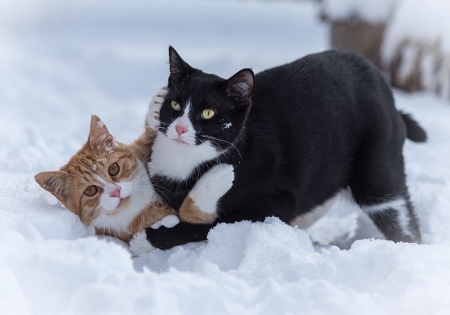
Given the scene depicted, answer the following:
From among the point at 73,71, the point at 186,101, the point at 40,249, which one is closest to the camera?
the point at 40,249

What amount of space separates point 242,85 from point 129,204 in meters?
0.73

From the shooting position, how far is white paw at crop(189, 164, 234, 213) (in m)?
2.09

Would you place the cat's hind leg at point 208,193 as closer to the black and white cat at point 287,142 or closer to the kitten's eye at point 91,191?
the black and white cat at point 287,142

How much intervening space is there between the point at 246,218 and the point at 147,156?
601 mm

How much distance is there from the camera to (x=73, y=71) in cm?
602

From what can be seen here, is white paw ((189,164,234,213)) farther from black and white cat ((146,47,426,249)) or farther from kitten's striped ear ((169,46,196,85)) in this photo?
kitten's striped ear ((169,46,196,85))

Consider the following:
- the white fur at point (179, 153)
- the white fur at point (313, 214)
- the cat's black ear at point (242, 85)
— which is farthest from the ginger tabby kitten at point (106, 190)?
the white fur at point (313, 214)

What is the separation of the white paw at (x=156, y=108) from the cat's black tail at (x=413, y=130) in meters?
1.41

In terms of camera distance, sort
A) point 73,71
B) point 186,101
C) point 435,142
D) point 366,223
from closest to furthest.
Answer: point 186,101 < point 366,223 < point 435,142 < point 73,71

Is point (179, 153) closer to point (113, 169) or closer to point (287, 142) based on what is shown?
point (113, 169)

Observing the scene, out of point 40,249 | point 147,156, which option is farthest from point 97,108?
point 40,249

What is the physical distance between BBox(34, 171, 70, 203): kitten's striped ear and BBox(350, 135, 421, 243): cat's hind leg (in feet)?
4.65

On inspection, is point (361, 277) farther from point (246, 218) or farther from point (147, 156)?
point (147, 156)

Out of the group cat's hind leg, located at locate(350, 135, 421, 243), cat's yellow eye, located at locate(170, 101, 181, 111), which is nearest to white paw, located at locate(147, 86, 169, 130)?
cat's yellow eye, located at locate(170, 101, 181, 111)
